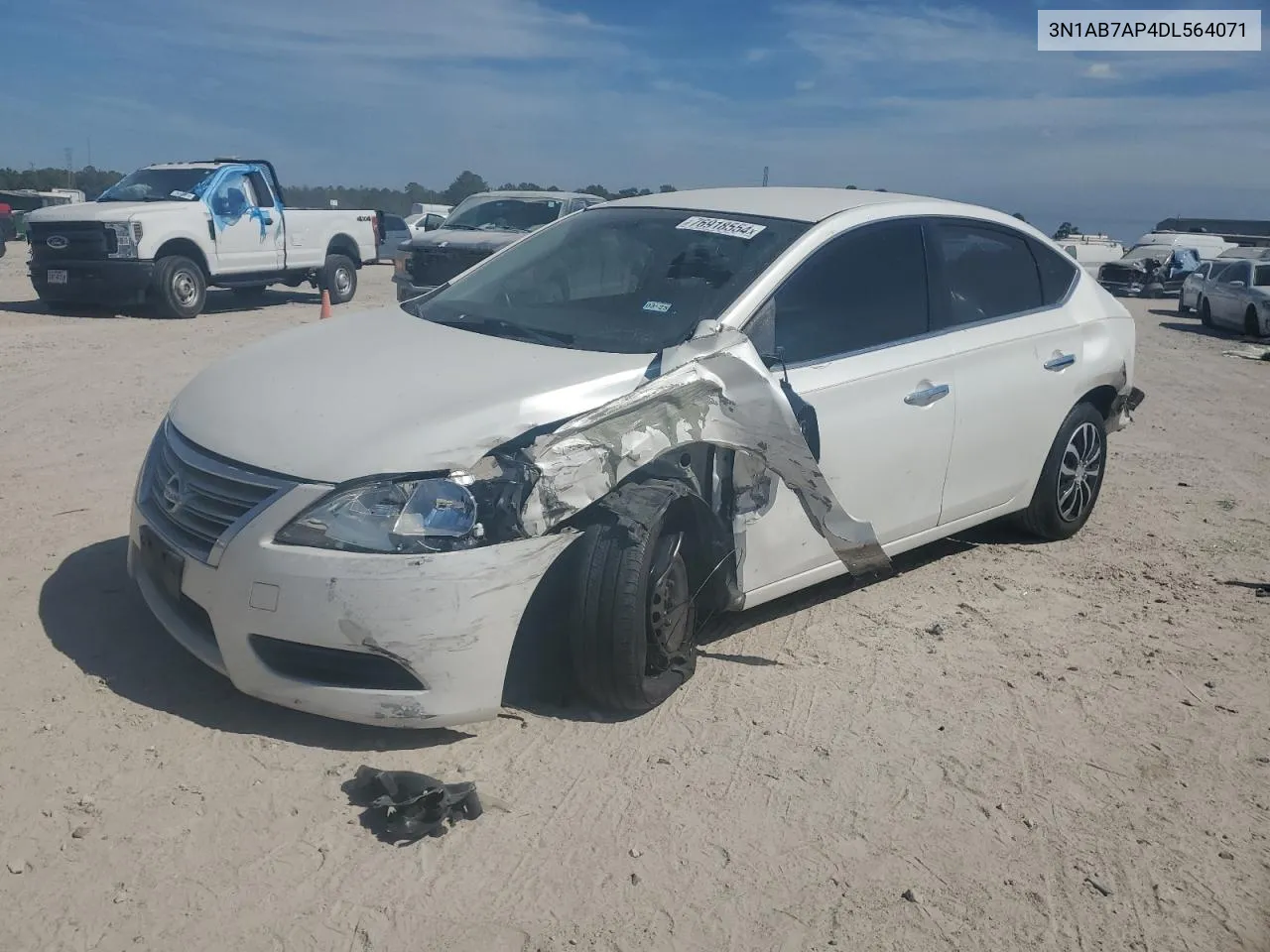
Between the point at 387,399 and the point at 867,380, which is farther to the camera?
the point at 867,380

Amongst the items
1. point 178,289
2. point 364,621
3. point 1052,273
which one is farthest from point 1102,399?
point 178,289

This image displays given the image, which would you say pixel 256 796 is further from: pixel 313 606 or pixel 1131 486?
pixel 1131 486

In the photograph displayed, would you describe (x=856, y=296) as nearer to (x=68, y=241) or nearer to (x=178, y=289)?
(x=178, y=289)

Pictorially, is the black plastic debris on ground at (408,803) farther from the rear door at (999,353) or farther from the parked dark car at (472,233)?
the parked dark car at (472,233)

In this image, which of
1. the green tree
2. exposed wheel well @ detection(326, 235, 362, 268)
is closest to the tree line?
the green tree

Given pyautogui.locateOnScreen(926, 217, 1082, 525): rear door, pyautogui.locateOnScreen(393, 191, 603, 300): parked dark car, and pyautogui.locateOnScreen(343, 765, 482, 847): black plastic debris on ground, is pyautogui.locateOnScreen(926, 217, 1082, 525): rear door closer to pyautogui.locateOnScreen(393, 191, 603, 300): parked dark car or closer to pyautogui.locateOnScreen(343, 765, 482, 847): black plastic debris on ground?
pyautogui.locateOnScreen(343, 765, 482, 847): black plastic debris on ground

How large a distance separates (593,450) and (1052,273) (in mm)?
3409

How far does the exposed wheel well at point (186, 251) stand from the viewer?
15227 millimetres

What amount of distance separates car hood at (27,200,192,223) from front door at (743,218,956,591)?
489 inches

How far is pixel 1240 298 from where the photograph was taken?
2006 centimetres

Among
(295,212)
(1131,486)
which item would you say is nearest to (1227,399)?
(1131,486)

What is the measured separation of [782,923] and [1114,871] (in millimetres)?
1020

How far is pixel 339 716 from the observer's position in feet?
11.9

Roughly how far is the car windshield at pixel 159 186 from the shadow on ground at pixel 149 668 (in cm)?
1205
